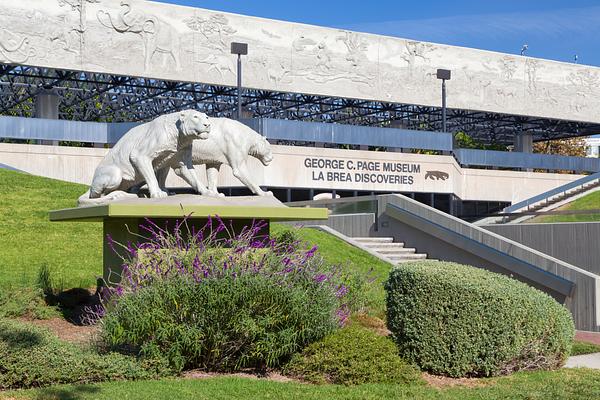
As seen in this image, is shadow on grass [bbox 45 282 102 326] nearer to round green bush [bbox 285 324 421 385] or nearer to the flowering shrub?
the flowering shrub

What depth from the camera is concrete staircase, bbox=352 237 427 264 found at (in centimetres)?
2199

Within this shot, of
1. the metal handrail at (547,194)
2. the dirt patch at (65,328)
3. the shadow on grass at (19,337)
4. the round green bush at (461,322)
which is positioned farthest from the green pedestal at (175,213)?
the metal handrail at (547,194)

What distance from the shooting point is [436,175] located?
37.6 m

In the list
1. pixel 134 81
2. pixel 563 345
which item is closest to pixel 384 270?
pixel 563 345

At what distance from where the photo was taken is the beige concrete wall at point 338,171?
31781mm

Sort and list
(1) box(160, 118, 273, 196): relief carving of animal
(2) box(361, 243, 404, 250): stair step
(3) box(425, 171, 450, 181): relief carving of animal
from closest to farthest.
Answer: (1) box(160, 118, 273, 196): relief carving of animal, (2) box(361, 243, 404, 250): stair step, (3) box(425, 171, 450, 181): relief carving of animal

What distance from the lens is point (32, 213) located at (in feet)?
77.6

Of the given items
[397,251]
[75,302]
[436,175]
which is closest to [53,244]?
[75,302]

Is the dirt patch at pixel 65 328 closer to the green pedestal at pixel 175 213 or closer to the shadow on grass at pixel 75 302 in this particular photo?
the shadow on grass at pixel 75 302

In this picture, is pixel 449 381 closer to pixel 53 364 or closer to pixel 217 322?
pixel 217 322

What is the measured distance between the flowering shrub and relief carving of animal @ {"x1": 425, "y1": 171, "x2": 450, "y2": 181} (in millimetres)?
27597

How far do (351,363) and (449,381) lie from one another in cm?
126

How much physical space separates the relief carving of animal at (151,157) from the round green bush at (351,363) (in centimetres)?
397

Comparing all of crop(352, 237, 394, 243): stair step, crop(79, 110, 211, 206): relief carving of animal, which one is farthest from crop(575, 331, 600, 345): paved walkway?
crop(352, 237, 394, 243): stair step
